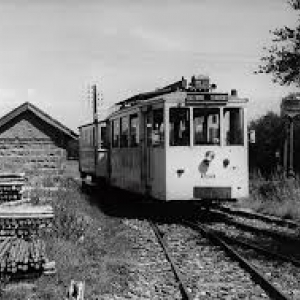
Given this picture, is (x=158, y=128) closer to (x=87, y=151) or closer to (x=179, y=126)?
(x=179, y=126)

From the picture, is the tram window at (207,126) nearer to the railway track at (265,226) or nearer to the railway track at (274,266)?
the railway track at (265,226)

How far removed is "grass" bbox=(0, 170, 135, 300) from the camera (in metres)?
7.20

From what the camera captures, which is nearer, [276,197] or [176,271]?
[176,271]

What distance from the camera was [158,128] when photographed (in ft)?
47.9

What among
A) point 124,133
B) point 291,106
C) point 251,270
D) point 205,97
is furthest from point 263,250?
point 291,106

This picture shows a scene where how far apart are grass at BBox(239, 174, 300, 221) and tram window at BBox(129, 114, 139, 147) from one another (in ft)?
12.9

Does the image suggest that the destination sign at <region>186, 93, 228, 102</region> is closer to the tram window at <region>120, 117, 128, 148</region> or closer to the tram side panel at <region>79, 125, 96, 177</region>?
the tram window at <region>120, 117, 128, 148</region>

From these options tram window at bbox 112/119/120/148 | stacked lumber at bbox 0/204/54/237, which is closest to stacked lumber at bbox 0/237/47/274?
stacked lumber at bbox 0/204/54/237

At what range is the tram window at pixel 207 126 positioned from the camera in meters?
14.4

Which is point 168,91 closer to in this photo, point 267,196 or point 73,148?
point 267,196

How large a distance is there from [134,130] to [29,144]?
18.4 feet

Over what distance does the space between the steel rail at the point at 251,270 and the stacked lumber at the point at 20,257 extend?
2.67m

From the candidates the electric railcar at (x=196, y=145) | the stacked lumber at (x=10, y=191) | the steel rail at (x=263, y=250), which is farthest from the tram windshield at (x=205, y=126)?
the stacked lumber at (x=10, y=191)

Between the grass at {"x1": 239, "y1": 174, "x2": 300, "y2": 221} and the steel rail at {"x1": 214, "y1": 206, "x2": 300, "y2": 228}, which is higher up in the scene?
the grass at {"x1": 239, "y1": 174, "x2": 300, "y2": 221}
